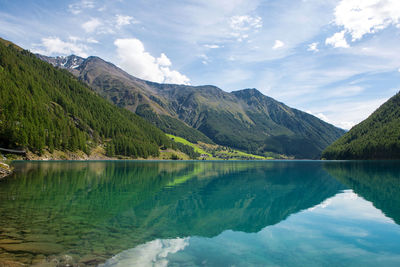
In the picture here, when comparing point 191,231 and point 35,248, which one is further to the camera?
point 191,231

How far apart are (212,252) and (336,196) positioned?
3090 cm

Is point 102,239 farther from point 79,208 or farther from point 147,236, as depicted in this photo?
point 79,208

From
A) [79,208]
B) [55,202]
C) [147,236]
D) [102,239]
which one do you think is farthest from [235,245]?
[55,202]

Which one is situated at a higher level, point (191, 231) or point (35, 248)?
point (35, 248)

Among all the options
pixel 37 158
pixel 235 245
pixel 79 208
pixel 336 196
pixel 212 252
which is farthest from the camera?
pixel 37 158

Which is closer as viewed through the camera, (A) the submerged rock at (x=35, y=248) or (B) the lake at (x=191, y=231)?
(A) the submerged rock at (x=35, y=248)

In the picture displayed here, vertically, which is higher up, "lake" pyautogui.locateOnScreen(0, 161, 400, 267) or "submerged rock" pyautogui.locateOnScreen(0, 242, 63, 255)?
"submerged rock" pyautogui.locateOnScreen(0, 242, 63, 255)

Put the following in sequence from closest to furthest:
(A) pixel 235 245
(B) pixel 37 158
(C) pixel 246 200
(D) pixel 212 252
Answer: (D) pixel 212 252 < (A) pixel 235 245 < (C) pixel 246 200 < (B) pixel 37 158

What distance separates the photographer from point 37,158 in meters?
123

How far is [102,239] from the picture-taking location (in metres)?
16.4

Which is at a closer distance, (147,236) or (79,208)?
(147,236)

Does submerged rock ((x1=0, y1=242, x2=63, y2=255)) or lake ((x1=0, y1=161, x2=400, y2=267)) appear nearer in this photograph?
submerged rock ((x1=0, y1=242, x2=63, y2=255))

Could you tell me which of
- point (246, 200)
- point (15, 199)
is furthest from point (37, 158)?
point (246, 200)

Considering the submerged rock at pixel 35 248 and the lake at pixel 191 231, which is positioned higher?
the submerged rock at pixel 35 248
